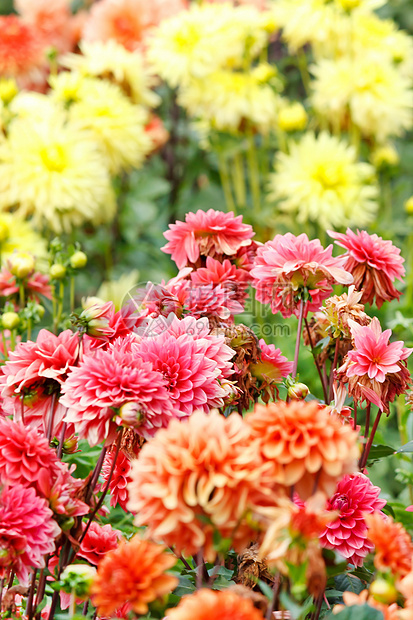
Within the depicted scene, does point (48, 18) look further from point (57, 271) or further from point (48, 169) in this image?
point (57, 271)

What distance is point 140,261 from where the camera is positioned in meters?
1.65

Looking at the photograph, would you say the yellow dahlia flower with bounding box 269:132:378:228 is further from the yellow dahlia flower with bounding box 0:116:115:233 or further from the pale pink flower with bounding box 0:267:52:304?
the pale pink flower with bounding box 0:267:52:304

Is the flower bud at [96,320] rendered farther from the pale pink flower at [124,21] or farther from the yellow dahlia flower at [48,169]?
the pale pink flower at [124,21]

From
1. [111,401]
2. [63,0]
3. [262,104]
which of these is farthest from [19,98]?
[111,401]

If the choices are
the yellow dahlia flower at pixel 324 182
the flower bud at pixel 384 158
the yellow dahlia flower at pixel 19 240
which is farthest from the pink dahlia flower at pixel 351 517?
the flower bud at pixel 384 158

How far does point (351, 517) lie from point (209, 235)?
0.88ft

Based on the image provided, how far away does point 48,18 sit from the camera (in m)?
1.64

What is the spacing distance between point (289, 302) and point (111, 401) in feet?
0.69

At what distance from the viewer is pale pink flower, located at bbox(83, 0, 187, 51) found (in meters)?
1.56

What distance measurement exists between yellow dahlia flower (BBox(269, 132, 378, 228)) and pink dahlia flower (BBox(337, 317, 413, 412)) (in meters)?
0.84

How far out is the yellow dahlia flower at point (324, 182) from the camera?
1.33 metres

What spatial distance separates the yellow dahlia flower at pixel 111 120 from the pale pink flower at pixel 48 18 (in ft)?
0.97

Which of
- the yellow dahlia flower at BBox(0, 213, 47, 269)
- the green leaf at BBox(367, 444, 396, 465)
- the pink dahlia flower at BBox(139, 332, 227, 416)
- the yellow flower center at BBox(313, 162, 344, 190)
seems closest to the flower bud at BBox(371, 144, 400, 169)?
the yellow flower center at BBox(313, 162, 344, 190)

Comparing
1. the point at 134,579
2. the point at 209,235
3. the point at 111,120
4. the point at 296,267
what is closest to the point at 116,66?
the point at 111,120
